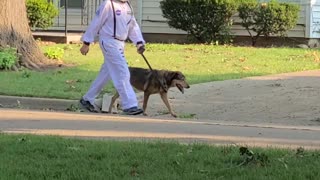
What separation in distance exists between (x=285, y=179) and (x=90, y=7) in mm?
19259

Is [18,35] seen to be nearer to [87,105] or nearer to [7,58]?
[7,58]

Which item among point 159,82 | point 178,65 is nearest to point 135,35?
point 159,82

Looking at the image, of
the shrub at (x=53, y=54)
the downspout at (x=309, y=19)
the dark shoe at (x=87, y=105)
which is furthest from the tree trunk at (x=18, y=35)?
the downspout at (x=309, y=19)

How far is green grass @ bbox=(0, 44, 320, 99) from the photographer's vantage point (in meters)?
11.9

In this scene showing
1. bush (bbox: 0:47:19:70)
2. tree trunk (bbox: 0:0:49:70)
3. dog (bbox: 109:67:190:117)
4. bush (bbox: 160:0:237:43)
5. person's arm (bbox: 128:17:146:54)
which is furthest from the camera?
bush (bbox: 160:0:237:43)

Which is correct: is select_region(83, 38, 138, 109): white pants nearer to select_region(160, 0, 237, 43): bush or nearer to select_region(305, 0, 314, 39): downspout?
select_region(160, 0, 237, 43): bush

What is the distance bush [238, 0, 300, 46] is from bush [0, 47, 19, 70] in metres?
7.70

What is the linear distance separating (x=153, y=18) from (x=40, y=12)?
3.90 meters

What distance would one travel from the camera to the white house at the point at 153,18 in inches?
783

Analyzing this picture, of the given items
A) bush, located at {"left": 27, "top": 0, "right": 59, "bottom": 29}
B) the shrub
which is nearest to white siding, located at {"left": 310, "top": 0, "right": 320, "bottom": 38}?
bush, located at {"left": 27, "top": 0, "right": 59, "bottom": 29}

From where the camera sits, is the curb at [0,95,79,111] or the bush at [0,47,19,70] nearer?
the curb at [0,95,79,111]

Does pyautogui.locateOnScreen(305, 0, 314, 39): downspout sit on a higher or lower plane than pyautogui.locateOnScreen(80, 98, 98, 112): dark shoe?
higher

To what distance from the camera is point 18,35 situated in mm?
14789

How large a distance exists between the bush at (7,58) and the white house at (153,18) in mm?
8263
